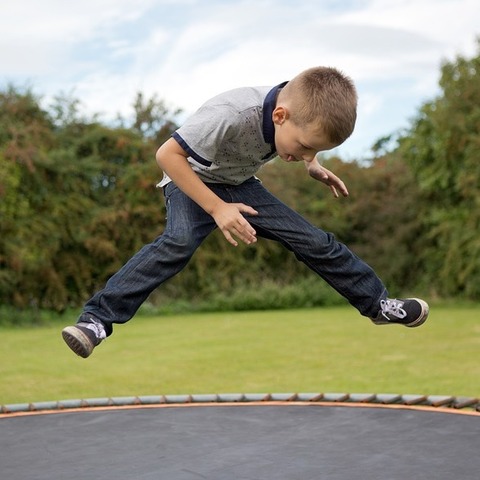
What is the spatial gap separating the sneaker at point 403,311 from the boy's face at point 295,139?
21.0 inches

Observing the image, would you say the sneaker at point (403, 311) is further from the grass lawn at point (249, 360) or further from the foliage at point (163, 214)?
the foliage at point (163, 214)

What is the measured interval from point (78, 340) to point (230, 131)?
638 mm

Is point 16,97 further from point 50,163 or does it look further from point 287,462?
point 287,462

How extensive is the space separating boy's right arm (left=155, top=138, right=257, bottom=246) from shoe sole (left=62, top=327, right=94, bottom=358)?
44 cm

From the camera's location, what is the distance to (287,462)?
7.40 feet

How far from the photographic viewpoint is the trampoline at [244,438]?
2.18 meters

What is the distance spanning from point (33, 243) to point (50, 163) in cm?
114

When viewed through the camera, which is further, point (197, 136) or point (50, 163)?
point (50, 163)

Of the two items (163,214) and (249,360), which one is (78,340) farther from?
(163,214)

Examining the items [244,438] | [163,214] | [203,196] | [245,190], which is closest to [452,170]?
[163,214]

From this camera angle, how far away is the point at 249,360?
5.95 meters

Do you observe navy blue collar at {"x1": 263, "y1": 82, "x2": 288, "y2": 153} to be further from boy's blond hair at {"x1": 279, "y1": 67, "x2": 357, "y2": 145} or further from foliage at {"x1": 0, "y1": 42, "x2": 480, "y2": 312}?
foliage at {"x1": 0, "y1": 42, "x2": 480, "y2": 312}

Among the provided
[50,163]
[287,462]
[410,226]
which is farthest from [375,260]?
[287,462]

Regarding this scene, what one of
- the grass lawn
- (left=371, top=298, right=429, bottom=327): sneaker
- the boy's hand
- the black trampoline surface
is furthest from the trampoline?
the grass lawn
